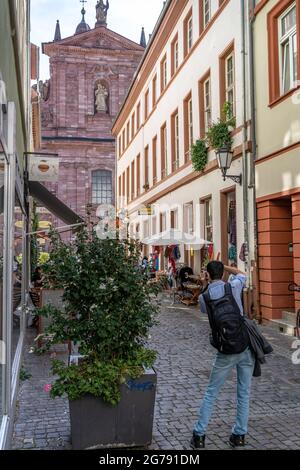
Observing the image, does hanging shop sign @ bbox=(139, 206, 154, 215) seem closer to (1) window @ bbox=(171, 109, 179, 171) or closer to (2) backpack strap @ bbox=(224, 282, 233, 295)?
(1) window @ bbox=(171, 109, 179, 171)

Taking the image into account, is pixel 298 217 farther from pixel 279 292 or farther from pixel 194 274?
pixel 194 274

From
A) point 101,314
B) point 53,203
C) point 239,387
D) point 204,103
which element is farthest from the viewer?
point 204,103

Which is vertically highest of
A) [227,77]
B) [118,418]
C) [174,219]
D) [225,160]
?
[227,77]

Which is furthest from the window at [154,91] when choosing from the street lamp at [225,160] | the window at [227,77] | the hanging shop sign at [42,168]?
the hanging shop sign at [42,168]

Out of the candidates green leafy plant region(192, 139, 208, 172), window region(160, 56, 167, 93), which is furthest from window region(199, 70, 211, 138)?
window region(160, 56, 167, 93)

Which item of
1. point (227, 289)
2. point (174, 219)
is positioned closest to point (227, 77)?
point (174, 219)

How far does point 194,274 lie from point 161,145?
26.4 feet

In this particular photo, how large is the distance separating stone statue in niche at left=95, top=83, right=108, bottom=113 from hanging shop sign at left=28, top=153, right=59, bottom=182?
3852 centimetres

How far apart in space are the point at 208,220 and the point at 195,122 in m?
3.51

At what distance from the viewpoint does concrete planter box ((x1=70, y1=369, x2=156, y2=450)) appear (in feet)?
15.2

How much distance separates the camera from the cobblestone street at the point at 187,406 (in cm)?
506

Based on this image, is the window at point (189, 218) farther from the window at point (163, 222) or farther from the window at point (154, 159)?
the window at point (154, 159)

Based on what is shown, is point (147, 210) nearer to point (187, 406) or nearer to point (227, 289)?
point (187, 406)

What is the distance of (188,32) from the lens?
779 inches
